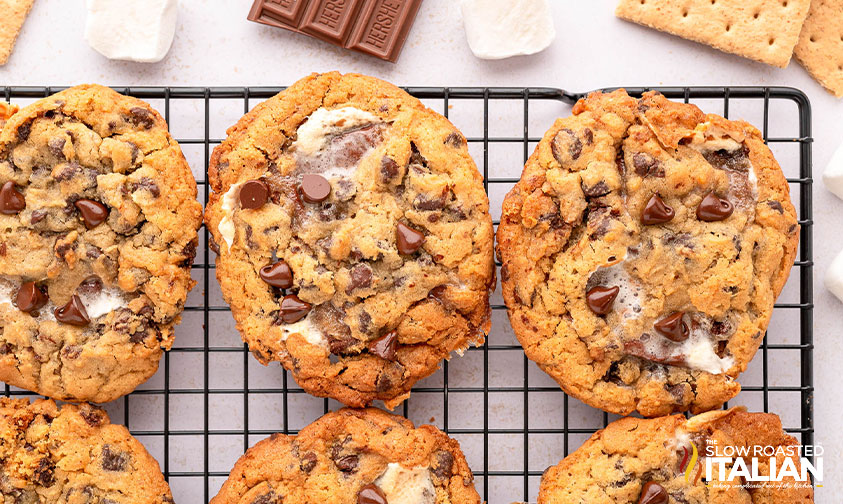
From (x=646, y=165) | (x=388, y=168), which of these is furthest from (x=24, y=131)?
(x=646, y=165)

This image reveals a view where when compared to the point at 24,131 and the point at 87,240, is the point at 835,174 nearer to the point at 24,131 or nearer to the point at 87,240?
the point at 87,240

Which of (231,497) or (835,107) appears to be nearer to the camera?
(231,497)

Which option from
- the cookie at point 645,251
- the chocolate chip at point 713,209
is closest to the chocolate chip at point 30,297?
the cookie at point 645,251

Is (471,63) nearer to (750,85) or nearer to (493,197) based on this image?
(493,197)

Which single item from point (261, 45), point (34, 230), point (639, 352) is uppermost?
point (261, 45)

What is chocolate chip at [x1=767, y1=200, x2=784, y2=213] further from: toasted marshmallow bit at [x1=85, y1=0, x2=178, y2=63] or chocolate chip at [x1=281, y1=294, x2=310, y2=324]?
toasted marshmallow bit at [x1=85, y1=0, x2=178, y2=63]

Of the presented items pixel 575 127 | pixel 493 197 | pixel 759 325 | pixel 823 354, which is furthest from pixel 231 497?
pixel 823 354

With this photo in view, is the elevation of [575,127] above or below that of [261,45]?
above
